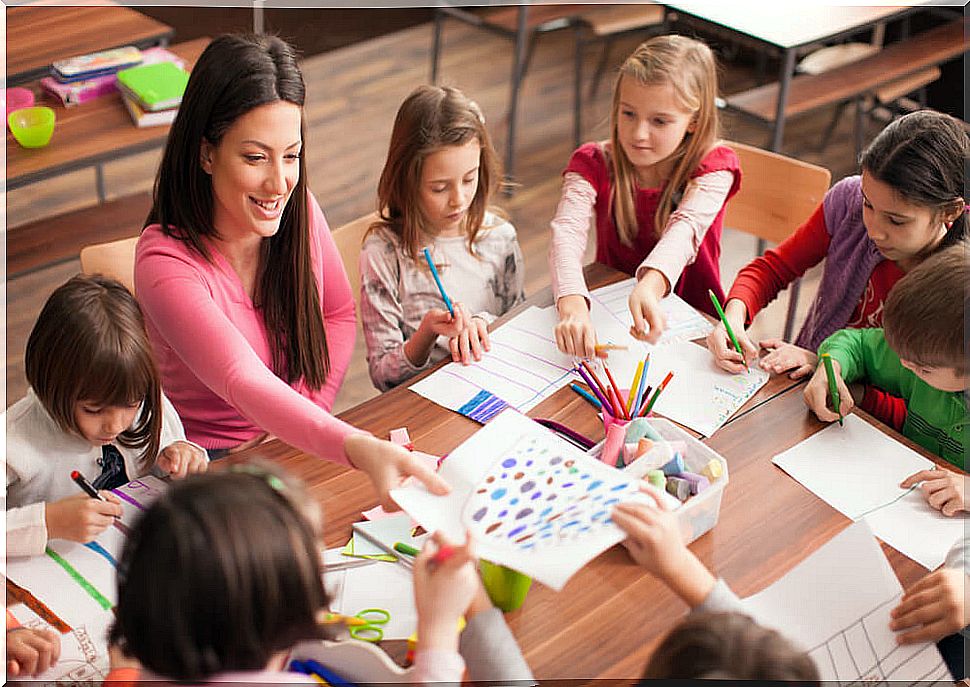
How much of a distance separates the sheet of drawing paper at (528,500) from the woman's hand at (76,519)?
383mm

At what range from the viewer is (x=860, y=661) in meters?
1.19

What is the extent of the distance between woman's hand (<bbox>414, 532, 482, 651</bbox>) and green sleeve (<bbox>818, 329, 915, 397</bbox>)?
0.86 metres

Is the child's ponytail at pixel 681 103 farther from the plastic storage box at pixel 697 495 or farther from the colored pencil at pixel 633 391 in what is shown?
the plastic storage box at pixel 697 495

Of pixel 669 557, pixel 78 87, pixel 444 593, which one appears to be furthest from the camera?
pixel 78 87

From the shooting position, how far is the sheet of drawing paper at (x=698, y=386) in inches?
62.0

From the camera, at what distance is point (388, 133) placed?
390 centimetres

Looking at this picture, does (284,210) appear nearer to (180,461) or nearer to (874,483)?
(180,461)

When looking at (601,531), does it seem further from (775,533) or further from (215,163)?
(215,163)

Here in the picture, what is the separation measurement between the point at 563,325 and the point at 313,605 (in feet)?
2.91

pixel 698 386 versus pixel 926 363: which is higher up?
pixel 926 363

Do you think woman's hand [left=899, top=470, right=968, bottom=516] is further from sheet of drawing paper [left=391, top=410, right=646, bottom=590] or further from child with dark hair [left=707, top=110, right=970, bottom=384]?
sheet of drawing paper [left=391, top=410, right=646, bottom=590]

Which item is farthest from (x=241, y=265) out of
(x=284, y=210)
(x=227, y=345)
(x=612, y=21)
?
(x=612, y=21)

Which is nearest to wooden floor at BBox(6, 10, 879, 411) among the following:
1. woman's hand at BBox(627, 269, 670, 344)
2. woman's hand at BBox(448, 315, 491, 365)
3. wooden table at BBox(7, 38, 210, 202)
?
wooden table at BBox(7, 38, 210, 202)

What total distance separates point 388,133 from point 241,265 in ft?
7.57
